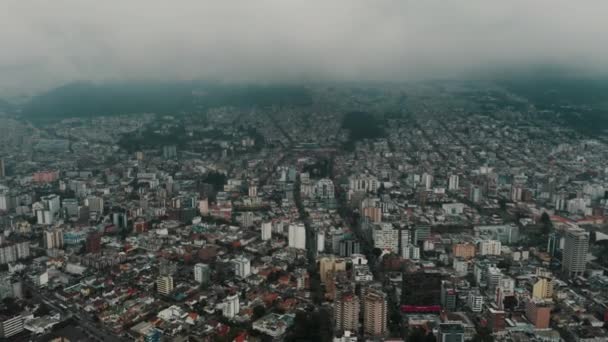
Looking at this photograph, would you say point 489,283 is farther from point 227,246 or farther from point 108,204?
point 108,204

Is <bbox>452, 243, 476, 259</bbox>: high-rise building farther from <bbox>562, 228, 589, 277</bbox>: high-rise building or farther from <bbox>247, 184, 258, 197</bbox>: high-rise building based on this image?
<bbox>247, 184, 258, 197</bbox>: high-rise building

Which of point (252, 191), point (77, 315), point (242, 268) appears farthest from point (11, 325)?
point (252, 191)

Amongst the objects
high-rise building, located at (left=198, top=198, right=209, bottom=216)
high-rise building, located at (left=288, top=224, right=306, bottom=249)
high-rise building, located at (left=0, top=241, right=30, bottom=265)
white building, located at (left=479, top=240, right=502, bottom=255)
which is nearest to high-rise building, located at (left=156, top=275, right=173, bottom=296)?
high-rise building, located at (left=288, top=224, right=306, bottom=249)

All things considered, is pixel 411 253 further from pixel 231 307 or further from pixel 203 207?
pixel 203 207

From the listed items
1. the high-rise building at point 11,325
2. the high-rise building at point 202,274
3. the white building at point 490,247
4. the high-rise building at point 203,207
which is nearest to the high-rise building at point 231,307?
the high-rise building at point 202,274

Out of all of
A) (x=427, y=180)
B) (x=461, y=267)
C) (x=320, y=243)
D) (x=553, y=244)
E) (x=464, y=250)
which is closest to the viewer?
(x=461, y=267)

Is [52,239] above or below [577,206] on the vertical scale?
below
